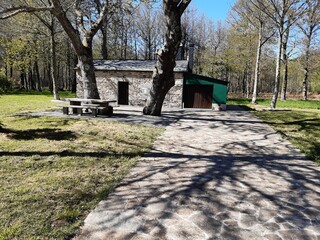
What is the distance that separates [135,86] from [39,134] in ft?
39.9

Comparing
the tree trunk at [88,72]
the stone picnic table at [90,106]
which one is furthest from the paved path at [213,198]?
the tree trunk at [88,72]

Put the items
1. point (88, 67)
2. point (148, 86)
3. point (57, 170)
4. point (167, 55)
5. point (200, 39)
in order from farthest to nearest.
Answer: point (200, 39)
point (148, 86)
point (88, 67)
point (167, 55)
point (57, 170)

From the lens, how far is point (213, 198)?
11.8 feet

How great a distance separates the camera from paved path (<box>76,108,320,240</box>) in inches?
110

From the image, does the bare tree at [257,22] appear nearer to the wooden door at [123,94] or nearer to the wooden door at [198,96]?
the wooden door at [198,96]

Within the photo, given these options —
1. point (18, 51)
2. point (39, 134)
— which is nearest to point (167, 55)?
point (39, 134)

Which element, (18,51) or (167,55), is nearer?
(167,55)

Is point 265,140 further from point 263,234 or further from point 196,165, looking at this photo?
point 263,234

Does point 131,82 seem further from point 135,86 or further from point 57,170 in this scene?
point 57,170

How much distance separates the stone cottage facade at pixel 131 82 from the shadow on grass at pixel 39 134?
11393 mm

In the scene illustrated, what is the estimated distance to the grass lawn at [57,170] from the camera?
9.26ft

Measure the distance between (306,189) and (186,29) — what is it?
35.7 m

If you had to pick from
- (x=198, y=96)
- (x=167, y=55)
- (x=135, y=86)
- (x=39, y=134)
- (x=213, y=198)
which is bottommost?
(x=213, y=198)

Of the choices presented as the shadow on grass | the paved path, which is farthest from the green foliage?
the paved path
